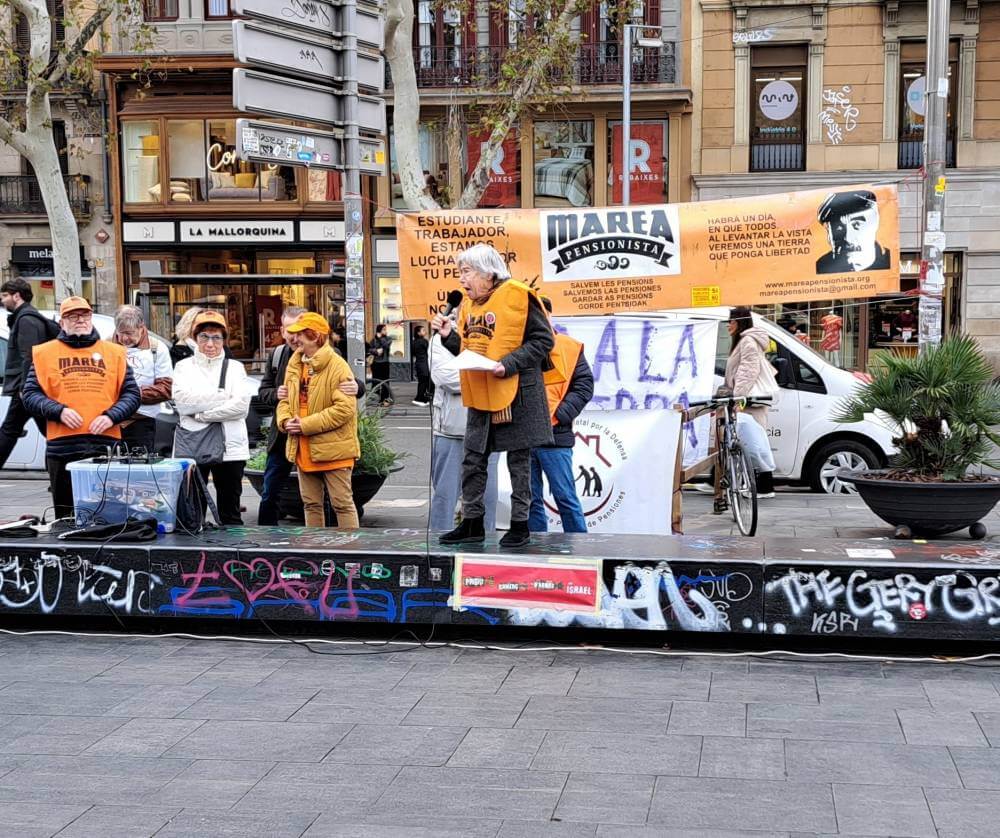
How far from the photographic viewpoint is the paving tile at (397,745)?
4742 millimetres

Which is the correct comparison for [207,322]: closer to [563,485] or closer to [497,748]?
[563,485]

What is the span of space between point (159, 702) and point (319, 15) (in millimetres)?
5409

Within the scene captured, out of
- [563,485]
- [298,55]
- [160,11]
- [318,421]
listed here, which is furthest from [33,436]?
[160,11]

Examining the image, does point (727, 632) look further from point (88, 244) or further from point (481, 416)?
point (88, 244)

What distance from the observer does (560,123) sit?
31312 mm

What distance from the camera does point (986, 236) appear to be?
94.7 ft

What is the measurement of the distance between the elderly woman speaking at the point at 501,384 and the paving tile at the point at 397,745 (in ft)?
5.92

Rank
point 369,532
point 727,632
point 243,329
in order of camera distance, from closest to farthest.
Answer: point 727,632, point 369,532, point 243,329

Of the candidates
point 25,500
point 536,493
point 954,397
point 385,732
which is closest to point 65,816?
point 385,732

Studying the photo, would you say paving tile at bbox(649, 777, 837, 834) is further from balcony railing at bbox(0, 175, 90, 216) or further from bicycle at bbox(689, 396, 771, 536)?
balcony railing at bbox(0, 175, 90, 216)

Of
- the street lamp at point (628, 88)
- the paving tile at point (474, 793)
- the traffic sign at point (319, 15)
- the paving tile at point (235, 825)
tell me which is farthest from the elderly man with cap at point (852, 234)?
the street lamp at point (628, 88)

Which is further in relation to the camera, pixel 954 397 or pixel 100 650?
pixel 954 397

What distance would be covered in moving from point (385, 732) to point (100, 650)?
215 centimetres

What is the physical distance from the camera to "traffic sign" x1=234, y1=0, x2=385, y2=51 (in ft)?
27.7
